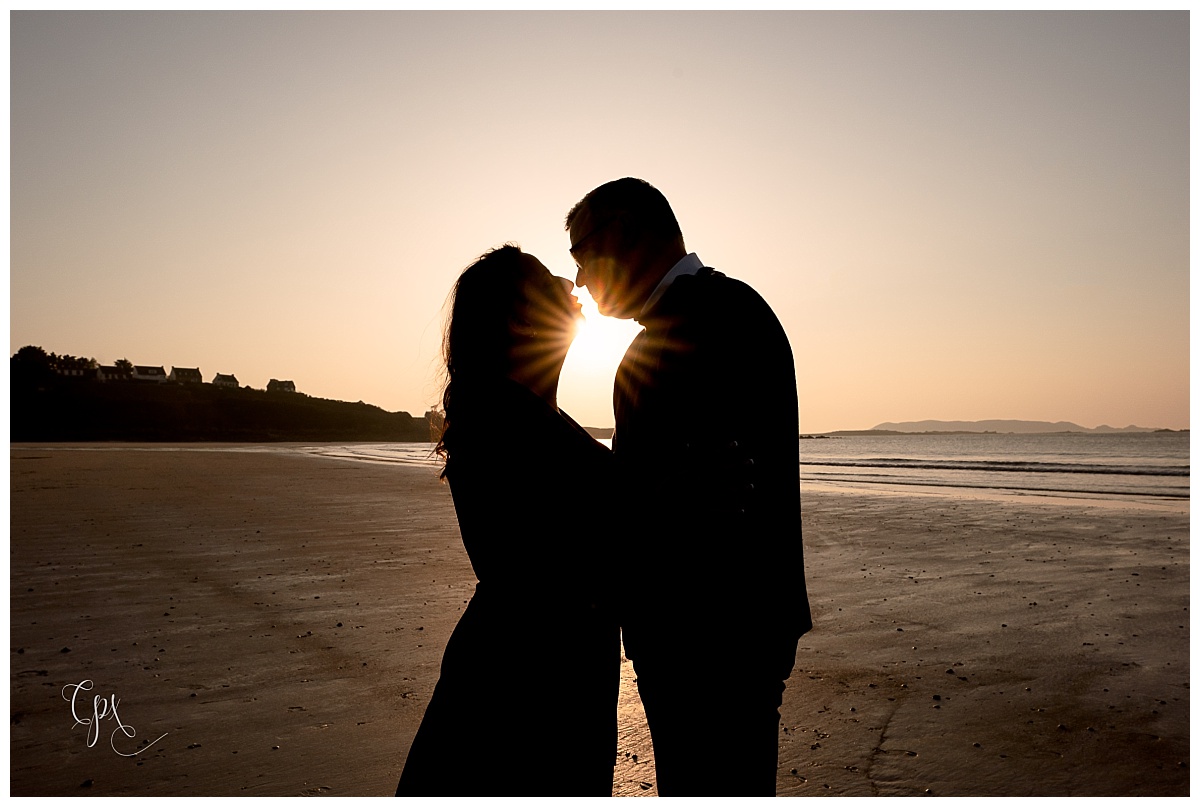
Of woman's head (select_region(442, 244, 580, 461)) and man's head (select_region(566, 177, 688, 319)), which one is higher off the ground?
man's head (select_region(566, 177, 688, 319))

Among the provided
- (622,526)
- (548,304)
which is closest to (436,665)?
(548,304)

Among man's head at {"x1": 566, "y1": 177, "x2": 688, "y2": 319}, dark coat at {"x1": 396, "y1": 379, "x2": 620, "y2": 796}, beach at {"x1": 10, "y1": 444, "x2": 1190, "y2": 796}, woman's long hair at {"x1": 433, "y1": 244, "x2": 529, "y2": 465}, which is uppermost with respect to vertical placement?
man's head at {"x1": 566, "y1": 177, "x2": 688, "y2": 319}

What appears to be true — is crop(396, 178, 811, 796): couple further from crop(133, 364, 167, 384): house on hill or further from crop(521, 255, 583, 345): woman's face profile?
crop(133, 364, 167, 384): house on hill

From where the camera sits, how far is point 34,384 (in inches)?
3403

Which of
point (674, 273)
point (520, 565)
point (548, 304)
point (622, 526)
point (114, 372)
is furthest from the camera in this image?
point (114, 372)

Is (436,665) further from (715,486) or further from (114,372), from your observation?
(114,372)

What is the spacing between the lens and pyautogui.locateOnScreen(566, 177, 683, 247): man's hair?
2340mm

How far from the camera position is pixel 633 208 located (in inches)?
92.2

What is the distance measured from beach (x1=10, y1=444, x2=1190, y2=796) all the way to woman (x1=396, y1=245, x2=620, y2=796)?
0.17ft

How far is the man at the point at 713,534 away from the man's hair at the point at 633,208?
0.93 feet

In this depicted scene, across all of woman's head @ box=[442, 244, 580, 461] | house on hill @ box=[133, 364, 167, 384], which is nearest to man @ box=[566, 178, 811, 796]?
woman's head @ box=[442, 244, 580, 461]

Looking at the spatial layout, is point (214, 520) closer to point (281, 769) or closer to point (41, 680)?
point (41, 680)

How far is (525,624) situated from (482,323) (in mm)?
855
